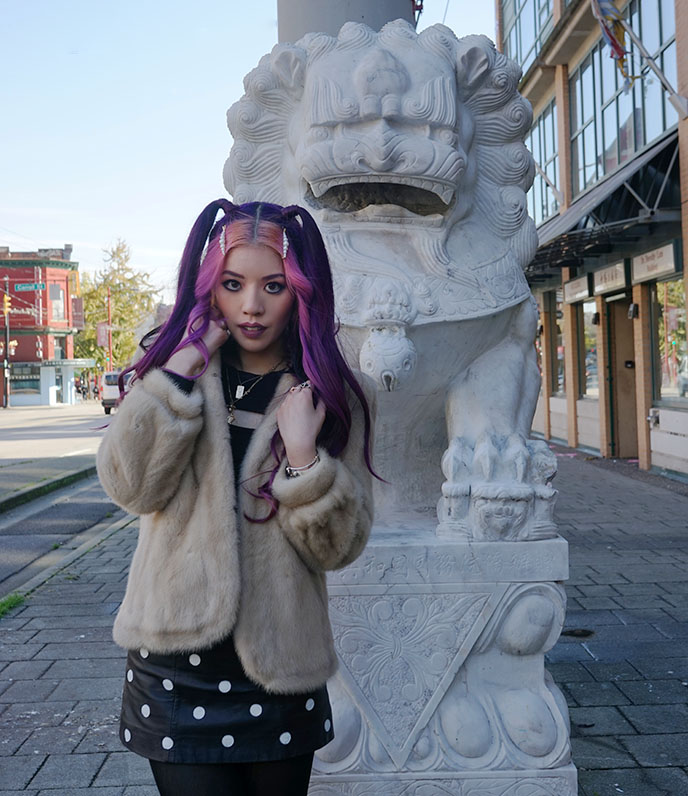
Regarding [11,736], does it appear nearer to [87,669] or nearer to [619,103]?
[87,669]

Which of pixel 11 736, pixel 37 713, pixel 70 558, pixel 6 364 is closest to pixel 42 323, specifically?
pixel 6 364

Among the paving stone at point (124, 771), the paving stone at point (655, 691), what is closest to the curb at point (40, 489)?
the paving stone at point (124, 771)

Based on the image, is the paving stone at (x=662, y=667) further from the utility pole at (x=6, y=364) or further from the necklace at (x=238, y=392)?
the utility pole at (x=6, y=364)

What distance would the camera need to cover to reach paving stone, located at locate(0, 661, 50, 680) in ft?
13.4

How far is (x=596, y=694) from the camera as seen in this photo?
147 inches

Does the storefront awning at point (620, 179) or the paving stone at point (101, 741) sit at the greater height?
the storefront awning at point (620, 179)

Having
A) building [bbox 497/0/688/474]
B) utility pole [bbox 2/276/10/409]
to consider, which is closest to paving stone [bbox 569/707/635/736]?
building [bbox 497/0/688/474]

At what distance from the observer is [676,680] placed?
3.86 m

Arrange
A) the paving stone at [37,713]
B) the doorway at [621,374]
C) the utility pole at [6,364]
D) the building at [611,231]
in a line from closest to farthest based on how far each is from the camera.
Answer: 1. the paving stone at [37,713]
2. the building at [611,231]
3. the doorway at [621,374]
4. the utility pole at [6,364]

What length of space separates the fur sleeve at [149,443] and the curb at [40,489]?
27.8 ft

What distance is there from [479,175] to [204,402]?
173cm

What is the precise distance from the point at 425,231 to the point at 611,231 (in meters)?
7.67

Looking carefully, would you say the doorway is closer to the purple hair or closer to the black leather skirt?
the purple hair

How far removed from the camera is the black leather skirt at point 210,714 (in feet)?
4.96
